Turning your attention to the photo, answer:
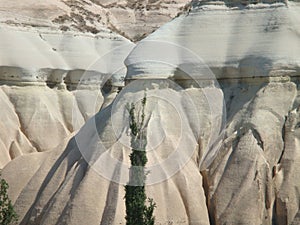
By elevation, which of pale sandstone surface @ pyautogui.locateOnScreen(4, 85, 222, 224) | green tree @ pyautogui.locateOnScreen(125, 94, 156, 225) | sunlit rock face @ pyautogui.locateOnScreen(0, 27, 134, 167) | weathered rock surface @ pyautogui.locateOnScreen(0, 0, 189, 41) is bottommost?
green tree @ pyautogui.locateOnScreen(125, 94, 156, 225)

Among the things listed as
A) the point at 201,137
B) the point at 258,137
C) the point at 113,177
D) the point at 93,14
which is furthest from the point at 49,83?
the point at 258,137

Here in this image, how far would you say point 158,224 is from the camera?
50.2 m

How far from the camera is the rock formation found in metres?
51.4

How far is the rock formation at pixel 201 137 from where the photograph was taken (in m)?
51.4

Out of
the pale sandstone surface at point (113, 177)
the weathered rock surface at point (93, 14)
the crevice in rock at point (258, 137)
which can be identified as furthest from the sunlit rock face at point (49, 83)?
the crevice in rock at point (258, 137)

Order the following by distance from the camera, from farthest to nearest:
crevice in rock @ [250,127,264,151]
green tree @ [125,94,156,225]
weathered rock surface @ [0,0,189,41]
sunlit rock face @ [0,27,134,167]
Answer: weathered rock surface @ [0,0,189,41] < sunlit rock face @ [0,27,134,167] < crevice in rock @ [250,127,264,151] < green tree @ [125,94,156,225]

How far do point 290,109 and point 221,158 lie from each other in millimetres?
3840

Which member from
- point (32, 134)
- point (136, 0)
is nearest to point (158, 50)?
point (32, 134)

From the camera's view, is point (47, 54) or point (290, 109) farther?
point (47, 54)

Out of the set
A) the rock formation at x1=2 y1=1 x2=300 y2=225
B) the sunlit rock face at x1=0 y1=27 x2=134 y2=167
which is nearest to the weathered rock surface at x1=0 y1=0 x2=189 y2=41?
the sunlit rock face at x1=0 y1=27 x2=134 y2=167

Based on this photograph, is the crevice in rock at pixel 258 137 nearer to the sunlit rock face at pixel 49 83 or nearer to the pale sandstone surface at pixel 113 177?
the pale sandstone surface at pixel 113 177

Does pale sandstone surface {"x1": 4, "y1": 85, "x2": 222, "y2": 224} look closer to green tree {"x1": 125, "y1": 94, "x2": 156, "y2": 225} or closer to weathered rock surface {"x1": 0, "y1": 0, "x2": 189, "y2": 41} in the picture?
green tree {"x1": 125, "y1": 94, "x2": 156, "y2": 225}

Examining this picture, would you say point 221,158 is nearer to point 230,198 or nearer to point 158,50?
point 230,198

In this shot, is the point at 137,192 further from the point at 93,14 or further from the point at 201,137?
the point at 93,14
